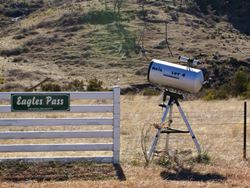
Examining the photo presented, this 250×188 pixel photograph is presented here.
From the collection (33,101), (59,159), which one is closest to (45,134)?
(59,159)

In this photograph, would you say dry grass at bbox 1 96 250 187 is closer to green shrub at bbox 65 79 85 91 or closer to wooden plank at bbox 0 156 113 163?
wooden plank at bbox 0 156 113 163

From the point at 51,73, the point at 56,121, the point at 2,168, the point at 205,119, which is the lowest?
the point at 51,73

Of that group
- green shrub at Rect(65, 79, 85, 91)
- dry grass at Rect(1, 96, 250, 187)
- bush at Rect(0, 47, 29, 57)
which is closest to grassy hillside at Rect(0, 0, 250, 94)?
bush at Rect(0, 47, 29, 57)

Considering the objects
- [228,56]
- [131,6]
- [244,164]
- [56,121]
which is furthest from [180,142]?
[131,6]

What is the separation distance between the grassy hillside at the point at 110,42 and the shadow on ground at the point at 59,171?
2678 centimetres

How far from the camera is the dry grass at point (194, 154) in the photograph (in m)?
9.25

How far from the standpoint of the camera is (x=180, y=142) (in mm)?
13211

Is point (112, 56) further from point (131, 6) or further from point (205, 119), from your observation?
point (205, 119)

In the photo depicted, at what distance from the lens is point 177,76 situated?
34.5 ft

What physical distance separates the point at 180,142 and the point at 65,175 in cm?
404

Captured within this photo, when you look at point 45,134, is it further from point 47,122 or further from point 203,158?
point 203,158

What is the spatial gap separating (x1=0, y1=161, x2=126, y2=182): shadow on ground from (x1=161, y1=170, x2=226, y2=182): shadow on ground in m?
0.69

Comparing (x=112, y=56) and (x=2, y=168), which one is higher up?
(x=2, y=168)

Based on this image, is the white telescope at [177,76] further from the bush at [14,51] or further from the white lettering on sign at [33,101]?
the bush at [14,51]
